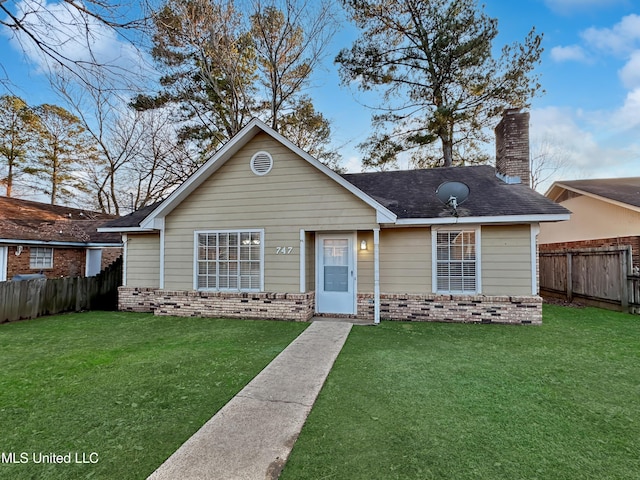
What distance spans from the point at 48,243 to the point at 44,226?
1.42m

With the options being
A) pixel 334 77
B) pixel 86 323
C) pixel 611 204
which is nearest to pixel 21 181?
pixel 86 323

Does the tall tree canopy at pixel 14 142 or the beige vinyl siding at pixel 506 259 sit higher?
the tall tree canopy at pixel 14 142

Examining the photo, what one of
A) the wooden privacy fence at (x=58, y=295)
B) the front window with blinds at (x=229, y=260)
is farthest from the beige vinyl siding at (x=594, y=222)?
the wooden privacy fence at (x=58, y=295)

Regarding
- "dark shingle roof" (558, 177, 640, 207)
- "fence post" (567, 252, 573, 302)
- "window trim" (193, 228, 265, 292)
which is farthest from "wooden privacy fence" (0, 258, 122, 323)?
"dark shingle roof" (558, 177, 640, 207)

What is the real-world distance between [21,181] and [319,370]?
23.7m

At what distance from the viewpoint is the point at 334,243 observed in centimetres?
836

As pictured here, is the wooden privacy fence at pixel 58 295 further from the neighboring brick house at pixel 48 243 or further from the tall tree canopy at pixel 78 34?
the tall tree canopy at pixel 78 34

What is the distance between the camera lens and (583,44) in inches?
414

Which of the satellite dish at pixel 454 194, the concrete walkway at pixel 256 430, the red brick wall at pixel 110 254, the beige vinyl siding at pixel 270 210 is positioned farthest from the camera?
the red brick wall at pixel 110 254

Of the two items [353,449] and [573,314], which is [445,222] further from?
[353,449]

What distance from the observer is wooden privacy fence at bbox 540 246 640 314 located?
325 inches

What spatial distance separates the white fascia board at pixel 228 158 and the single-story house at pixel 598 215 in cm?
826

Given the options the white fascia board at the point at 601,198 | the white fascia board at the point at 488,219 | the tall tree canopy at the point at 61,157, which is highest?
the tall tree canopy at the point at 61,157

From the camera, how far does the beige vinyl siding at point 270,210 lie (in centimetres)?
769
